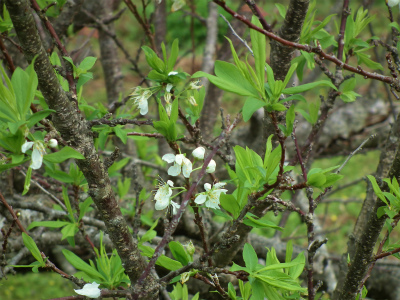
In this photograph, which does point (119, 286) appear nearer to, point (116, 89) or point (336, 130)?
point (116, 89)

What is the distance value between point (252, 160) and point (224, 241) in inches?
7.7

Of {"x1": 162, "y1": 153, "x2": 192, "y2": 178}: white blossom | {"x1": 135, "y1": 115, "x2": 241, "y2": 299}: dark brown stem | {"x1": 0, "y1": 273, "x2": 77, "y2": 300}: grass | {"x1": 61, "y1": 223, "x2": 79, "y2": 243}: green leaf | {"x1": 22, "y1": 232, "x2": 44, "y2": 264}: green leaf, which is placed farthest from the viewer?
{"x1": 0, "y1": 273, "x2": 77, "y2": 300}: grass

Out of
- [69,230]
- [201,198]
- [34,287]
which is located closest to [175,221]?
[201,198]

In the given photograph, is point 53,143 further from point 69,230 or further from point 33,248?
point 69,230

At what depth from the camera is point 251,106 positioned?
0.74 meters

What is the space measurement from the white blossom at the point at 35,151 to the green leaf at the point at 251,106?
0.38 meters

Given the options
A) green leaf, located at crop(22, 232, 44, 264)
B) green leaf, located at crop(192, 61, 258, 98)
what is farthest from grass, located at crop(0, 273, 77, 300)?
green leaf, located at crop(192, 61, 258, 98)

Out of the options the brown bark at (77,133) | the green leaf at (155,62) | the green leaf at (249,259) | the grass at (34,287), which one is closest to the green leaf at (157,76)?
the green leaf at (155,62)

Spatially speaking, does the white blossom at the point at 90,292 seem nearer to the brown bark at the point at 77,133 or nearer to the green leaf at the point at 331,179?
the brown bark at the point at 77,133

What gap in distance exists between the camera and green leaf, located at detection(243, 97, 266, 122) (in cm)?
72

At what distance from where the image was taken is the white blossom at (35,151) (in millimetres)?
732

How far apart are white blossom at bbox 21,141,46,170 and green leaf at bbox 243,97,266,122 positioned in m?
0.38

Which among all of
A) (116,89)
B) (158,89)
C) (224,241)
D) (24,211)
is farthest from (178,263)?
(116,89)

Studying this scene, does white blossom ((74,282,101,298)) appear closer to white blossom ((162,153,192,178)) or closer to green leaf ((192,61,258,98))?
white blossom ((162,153,192,178))
